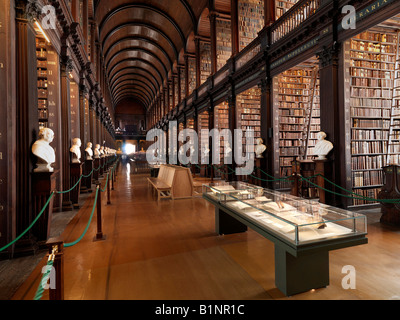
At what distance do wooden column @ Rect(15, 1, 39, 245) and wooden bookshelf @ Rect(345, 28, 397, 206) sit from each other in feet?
18.9

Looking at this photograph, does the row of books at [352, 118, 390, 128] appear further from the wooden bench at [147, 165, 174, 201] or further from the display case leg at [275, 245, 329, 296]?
the wooden bench at [147, 165, 174, 201]

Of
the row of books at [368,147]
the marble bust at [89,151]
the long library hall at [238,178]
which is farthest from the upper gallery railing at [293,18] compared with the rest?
the marble bust at [89,151]

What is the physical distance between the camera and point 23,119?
10.3 ft

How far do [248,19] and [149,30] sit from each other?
1134 cm

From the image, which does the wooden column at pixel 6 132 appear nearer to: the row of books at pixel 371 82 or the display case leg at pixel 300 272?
the display case leg at pixel 300 272

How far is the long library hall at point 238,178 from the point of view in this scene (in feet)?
7.04

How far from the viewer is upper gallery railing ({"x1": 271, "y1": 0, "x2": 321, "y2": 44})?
5559mm

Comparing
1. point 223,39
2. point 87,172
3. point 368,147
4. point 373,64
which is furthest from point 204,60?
point 368,147

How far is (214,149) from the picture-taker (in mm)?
10836

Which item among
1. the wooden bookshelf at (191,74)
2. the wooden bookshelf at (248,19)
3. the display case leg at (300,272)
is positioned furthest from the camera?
the wooden bookshelf at (191,74)

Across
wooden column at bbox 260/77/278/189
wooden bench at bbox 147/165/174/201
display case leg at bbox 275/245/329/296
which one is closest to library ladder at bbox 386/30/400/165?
wooden column at bbox 260/77/278/189

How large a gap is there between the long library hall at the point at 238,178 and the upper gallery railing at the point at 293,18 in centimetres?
4
